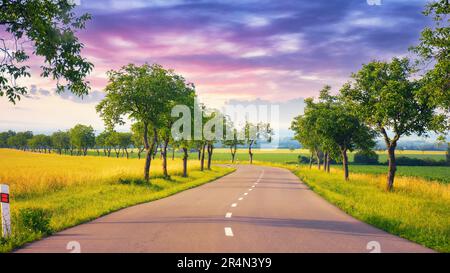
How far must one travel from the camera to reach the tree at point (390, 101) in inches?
942

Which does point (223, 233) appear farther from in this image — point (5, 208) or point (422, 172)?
point (422, 172)

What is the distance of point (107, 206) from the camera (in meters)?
15.1

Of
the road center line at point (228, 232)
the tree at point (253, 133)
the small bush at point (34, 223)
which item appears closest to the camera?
the road center line at point (228, 232)

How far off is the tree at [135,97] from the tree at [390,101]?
13.0m

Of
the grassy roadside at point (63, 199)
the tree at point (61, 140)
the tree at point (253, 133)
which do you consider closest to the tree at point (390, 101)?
the grassy roadside at point (63, 199)

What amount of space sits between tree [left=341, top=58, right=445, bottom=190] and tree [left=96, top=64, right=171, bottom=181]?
13.0 metres

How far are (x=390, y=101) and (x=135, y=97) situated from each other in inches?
631

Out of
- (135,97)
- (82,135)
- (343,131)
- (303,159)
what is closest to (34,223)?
Answer: (135,97)

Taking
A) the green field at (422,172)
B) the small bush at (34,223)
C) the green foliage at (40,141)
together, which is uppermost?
the green foliage at (40,141)

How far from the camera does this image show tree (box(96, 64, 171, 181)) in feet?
89.4

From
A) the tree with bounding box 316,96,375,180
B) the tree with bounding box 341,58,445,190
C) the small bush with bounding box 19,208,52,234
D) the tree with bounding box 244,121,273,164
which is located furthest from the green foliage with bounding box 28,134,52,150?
the small bush with bounding box 19,208,52,234

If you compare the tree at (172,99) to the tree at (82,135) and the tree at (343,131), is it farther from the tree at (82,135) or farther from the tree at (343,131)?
the tree at (82,135)

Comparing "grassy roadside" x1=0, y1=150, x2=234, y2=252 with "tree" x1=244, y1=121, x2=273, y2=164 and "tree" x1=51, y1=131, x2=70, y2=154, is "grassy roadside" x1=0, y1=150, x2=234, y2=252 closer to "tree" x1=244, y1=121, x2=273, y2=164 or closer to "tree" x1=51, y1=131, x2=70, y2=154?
"tree" x1=244, y1=121, x2=273, y2=164
